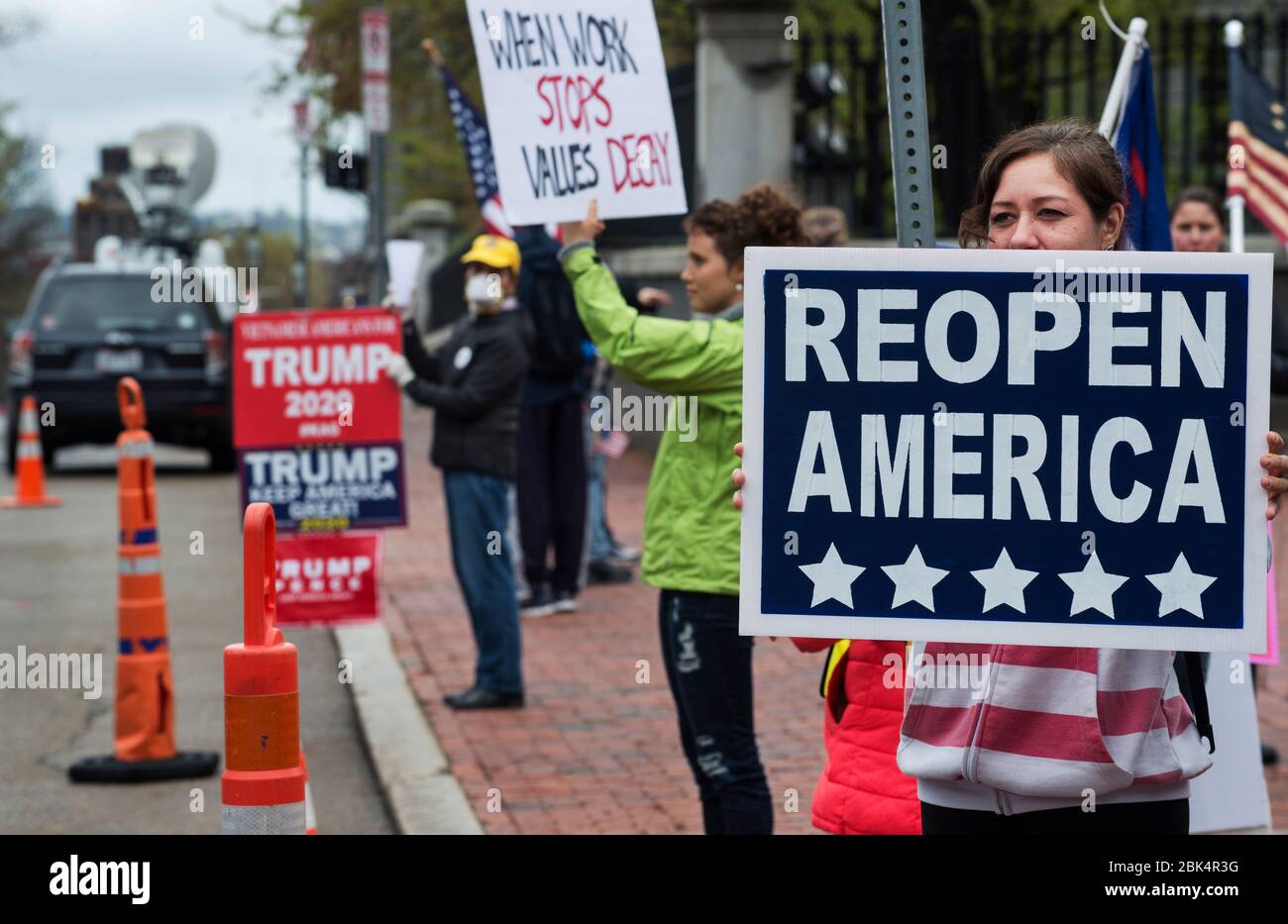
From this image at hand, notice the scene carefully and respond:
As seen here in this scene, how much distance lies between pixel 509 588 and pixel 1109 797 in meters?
5.25

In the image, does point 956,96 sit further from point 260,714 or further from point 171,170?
point 171,170

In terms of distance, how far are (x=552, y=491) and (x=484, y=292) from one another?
2572mm

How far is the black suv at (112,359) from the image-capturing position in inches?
767

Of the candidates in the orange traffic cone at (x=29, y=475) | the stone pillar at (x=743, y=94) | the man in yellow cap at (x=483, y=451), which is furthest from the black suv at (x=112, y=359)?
the man in yellow cap at (x=483, y=451)

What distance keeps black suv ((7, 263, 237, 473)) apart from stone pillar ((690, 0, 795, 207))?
7.07m

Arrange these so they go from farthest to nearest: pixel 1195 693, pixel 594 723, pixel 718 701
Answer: pixel 594 723, pixel 718 701, pixel 1195 693

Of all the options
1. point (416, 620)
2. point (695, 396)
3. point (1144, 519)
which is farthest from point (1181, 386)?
point (416, 620)

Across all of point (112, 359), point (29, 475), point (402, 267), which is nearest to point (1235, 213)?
point (402, 267)

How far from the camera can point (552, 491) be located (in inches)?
410

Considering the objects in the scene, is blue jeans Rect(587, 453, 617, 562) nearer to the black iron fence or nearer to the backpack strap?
the black iron fence

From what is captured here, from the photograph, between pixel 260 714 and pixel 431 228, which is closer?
pixel 260 714

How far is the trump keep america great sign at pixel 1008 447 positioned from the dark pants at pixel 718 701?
1870mm

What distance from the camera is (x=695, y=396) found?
4.80 metres

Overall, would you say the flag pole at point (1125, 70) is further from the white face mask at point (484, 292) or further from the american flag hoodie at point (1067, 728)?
the white face mask at point (484, 292)
